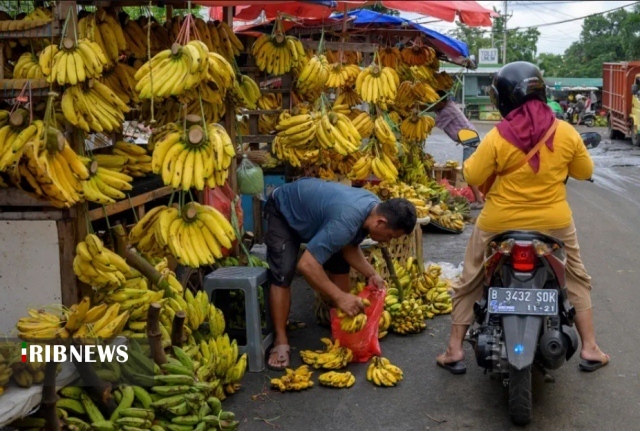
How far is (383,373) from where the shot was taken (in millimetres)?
5184

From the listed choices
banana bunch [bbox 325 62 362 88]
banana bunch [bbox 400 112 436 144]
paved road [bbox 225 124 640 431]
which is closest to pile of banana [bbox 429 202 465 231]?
banana bunch [bbox 400 112 436 144]

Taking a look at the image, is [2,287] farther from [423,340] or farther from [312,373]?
[423,340]

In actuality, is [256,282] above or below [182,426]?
above

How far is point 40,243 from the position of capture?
4.41 meters

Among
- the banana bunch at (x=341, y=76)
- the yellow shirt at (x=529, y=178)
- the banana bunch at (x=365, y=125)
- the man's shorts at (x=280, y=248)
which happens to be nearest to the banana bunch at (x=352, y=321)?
the man's shorts at (x=280, y=248)

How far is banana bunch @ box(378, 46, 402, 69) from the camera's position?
10.3 metres

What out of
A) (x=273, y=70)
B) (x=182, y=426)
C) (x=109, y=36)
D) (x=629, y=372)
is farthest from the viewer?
(x=273, y=70)

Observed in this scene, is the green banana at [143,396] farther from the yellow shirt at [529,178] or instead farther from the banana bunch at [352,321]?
the yellow shirt at [529,178]

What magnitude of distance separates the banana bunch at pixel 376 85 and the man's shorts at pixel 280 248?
5.85 feet

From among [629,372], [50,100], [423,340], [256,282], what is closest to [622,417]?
[629,372]

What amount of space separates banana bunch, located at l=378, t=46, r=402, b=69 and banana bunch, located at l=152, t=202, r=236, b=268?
624 cm

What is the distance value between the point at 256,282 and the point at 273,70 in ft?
7.08

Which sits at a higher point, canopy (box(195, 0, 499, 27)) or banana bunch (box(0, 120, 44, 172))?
canopy (box(195, 0, 499, 27))

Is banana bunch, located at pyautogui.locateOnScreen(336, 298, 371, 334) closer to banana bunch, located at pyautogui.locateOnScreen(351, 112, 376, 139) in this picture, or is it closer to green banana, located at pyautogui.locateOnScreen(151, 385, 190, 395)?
green banana, located at pyautogui.locateOnScreen(151, 385, 190, 395)
